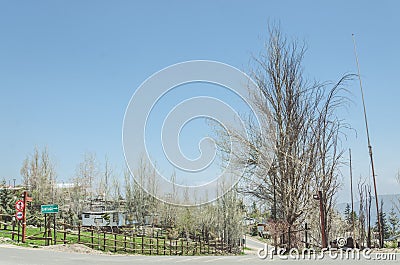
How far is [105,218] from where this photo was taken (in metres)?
33.7

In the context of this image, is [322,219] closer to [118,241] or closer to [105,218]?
[118,241]

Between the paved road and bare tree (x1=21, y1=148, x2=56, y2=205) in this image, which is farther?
bare tree (x1=21, y1=148, x2=56, y2=205)

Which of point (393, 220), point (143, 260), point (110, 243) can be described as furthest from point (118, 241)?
point (393, 220)

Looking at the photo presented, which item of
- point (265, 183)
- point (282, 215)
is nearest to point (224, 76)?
point (265, 183)

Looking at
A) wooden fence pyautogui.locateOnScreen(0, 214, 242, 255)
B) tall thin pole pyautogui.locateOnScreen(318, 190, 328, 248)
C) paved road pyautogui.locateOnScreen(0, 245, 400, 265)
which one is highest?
tall thin pole pyautogui.locateOnScreen(318, 190, 328, 248)

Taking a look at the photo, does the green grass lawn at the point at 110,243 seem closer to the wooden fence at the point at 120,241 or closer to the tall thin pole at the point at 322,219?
the wooden fence at the point at 120,241

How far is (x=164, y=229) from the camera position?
33219 millimetres

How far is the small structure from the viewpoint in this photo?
110 ft

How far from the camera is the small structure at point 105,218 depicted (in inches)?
1315

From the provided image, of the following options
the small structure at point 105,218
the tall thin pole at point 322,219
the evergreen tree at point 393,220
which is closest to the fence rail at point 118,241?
the small structure at point 105,218

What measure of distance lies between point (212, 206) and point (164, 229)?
514cm

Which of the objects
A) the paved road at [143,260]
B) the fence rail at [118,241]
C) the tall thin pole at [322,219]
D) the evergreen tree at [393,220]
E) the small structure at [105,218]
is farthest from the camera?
the small structure at [105,218]

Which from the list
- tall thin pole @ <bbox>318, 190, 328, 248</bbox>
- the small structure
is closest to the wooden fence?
the small structure

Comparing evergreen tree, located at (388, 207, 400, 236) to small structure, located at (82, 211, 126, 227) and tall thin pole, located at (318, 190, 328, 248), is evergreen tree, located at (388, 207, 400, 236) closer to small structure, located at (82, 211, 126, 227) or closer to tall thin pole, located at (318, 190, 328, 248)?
tall thin pole, located at (318, 190, 328, 248)
